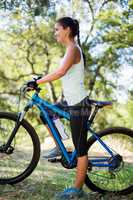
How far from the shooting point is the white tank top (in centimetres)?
452

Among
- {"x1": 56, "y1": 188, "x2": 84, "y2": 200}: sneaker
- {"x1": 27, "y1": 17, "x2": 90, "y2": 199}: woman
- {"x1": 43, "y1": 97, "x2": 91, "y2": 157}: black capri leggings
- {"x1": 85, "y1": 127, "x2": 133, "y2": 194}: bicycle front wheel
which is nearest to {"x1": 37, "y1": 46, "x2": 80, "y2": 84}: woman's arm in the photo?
{"x1": 27, "y1": 17, "x2": 90, "y2": 199}: woman

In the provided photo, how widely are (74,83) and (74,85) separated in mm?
18

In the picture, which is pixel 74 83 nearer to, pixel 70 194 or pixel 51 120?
pixel 51 120

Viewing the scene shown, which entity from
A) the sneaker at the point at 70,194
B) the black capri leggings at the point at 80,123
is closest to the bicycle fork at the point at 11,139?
the black capri leggings at the point at 80,123

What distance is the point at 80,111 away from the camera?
4.58 m

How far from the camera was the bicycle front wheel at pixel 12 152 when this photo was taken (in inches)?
195

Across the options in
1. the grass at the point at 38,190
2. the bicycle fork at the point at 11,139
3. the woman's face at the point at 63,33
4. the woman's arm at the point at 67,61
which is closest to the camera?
the woman's arm at the point at 67,61

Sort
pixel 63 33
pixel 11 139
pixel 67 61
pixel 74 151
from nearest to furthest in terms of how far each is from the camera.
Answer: pixel 67 61, pixel 63 33, pixel 74 151, pixel 11 139

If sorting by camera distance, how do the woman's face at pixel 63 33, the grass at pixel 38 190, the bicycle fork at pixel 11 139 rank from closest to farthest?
the woman's face at pixel 63 33 < the grass at pixel 38 190 < the bicycle fork at pixel 11 139

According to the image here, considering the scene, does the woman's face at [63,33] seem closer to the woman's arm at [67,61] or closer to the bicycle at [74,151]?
the woman's arm at [67,61]

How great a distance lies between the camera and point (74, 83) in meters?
4.51

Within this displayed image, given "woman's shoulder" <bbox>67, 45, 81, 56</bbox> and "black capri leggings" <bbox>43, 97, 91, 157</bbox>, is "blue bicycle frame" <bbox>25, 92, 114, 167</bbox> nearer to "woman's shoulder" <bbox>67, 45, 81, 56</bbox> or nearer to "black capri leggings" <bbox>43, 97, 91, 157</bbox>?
"black capri leggings" <bbox>43, 97, 91, 157</bbox>

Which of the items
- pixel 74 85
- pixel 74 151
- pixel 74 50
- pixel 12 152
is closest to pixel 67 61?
pixel 74 50

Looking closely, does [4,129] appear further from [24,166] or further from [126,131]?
[126,131]
